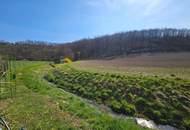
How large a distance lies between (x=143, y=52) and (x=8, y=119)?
9941cm

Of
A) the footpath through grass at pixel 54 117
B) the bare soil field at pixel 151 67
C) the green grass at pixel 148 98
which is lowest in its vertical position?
the bare soil field at pixel 151 67

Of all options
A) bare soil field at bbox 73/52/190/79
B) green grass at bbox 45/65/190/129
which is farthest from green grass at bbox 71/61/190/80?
green grass at bbox 45/65/190/129

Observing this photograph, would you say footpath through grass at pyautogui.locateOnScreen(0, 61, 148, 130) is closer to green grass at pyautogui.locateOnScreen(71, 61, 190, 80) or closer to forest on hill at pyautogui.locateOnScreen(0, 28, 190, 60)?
green grass at pyautogui.locateOnScreen(71, 61, 190, 80)

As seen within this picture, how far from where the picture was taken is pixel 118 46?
4988 inches

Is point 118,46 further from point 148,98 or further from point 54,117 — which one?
point 54,117

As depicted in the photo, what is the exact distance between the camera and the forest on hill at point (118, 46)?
104994 mm

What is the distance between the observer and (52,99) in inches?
575

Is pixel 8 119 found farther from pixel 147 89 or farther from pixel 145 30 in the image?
pixel 145 30

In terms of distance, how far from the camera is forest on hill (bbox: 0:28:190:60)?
105 m

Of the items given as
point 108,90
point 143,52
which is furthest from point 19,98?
point 143,52

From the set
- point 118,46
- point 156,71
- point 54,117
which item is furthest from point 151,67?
point 118,46

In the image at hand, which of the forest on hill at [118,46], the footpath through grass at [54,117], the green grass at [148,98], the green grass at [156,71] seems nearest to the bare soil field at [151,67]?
the green grass at [156,71]

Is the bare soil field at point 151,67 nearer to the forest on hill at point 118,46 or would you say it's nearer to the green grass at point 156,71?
the green grass at point 156,71

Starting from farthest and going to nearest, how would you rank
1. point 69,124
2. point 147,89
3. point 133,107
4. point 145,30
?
1. point 145,30
2. point 147,89
3. point 133,107
4. point 69,124
